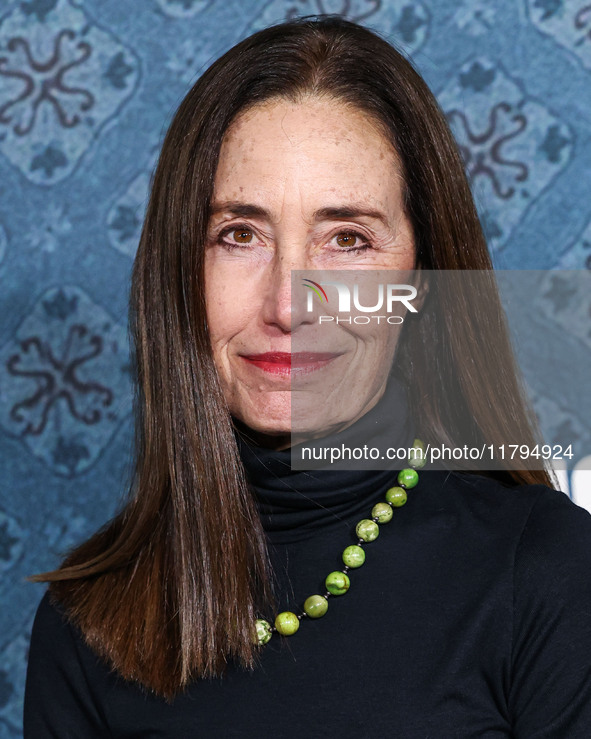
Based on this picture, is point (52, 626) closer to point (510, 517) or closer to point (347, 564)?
point (347, 564)

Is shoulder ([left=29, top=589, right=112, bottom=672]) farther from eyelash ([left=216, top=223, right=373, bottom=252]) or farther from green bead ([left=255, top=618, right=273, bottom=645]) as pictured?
eyelash ([left=216, top=223, right=373, bottom=252])

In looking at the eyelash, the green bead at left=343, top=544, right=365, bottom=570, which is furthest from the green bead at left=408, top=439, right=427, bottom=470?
the eyelash

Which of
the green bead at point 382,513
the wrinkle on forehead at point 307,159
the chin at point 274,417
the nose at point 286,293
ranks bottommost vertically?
the green bead at point 382,513

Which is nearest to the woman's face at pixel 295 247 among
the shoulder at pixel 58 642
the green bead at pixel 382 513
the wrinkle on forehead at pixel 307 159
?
the wrinkle on forehead at pixel 307 159

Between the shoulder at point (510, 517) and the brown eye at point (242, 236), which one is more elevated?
the brown eye at point (242, 236)

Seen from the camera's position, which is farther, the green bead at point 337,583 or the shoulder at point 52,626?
the shoulder at point 52,626

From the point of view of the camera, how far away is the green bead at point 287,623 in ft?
3.34

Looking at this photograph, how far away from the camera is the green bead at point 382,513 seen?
42.6 inches

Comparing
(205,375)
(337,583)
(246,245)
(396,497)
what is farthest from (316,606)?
(246,245)

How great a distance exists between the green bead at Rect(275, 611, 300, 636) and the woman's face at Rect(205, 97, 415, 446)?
19cm

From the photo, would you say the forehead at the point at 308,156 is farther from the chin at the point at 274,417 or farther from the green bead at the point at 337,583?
the green bead at the point at 337,583

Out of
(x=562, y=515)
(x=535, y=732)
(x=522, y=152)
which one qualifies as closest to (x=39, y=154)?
(x=522, y=152)

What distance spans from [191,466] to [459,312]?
1.15 ft

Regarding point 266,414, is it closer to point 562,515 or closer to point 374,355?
point 374,355
